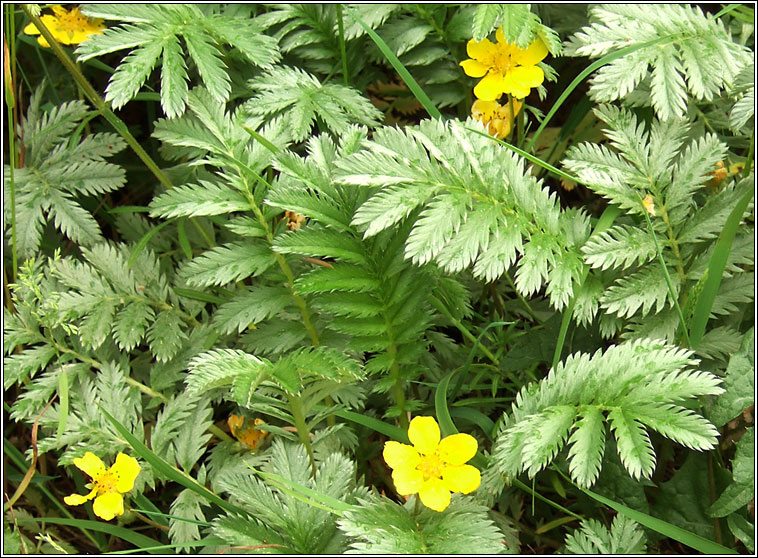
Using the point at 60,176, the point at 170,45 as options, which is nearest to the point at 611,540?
the point at 170,45

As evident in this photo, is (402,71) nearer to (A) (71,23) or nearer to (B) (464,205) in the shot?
(B) (464,205)

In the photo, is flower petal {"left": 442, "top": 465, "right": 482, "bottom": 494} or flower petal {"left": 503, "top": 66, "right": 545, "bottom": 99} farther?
flower petal {"left": 503, "top": 66, "right": 545, "bottom": 99}

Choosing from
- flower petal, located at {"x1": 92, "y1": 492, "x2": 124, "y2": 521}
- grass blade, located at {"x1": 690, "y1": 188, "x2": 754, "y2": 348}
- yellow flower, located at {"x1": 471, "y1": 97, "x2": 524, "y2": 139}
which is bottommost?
flower petal, located at {"x1": 92, "y1": 492, "x2": 124, "y2": 521}

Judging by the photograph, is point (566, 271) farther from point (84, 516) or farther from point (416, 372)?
point (84, 516)

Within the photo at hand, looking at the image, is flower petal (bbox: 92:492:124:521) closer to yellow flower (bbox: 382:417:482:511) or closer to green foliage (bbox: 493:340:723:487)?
yellow flower (bbox: 382:417:482:511)

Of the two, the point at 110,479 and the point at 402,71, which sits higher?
the point at 402,71

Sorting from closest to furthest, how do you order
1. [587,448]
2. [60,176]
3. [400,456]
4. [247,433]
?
1. [587,448]
2. [400,456]
3. [247,433]
4. [60,176]

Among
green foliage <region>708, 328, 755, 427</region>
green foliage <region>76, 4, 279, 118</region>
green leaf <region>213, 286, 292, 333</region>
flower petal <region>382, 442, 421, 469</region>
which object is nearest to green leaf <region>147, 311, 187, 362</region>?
green leaf <region>213, 286, 292, 333</region>
